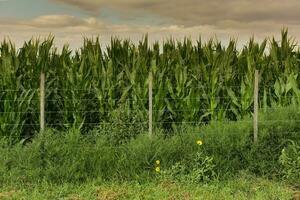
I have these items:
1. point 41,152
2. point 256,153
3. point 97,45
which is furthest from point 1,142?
point 256,153

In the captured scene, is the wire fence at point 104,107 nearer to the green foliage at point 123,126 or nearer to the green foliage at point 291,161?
the green foliage at point 123,126

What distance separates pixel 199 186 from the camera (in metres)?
7.57

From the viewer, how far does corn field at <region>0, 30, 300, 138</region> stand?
400 inches

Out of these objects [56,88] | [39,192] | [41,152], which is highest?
[56,88]

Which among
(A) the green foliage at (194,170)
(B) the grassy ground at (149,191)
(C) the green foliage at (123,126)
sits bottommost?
(B) the grassy ground at (149,191)

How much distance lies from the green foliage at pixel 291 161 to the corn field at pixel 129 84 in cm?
221

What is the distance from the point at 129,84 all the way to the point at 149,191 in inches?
157

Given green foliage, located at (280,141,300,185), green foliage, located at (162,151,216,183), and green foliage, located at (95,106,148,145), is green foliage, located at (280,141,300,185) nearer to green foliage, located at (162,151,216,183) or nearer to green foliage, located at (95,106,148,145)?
green foliage, located at (162,151,216,183)

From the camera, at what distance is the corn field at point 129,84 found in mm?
10156

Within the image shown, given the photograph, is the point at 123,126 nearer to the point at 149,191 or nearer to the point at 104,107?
the point at 104,107

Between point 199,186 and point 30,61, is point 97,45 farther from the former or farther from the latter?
point 199,186

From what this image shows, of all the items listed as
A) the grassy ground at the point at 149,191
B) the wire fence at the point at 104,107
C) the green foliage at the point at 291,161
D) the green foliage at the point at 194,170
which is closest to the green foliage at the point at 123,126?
the wire fence at the point at 104,107

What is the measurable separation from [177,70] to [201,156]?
3.19 m

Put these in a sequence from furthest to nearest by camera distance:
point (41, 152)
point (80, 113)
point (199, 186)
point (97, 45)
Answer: point (97, 45) → point (80, 113) → point (41, 152) → point (199, 186)
